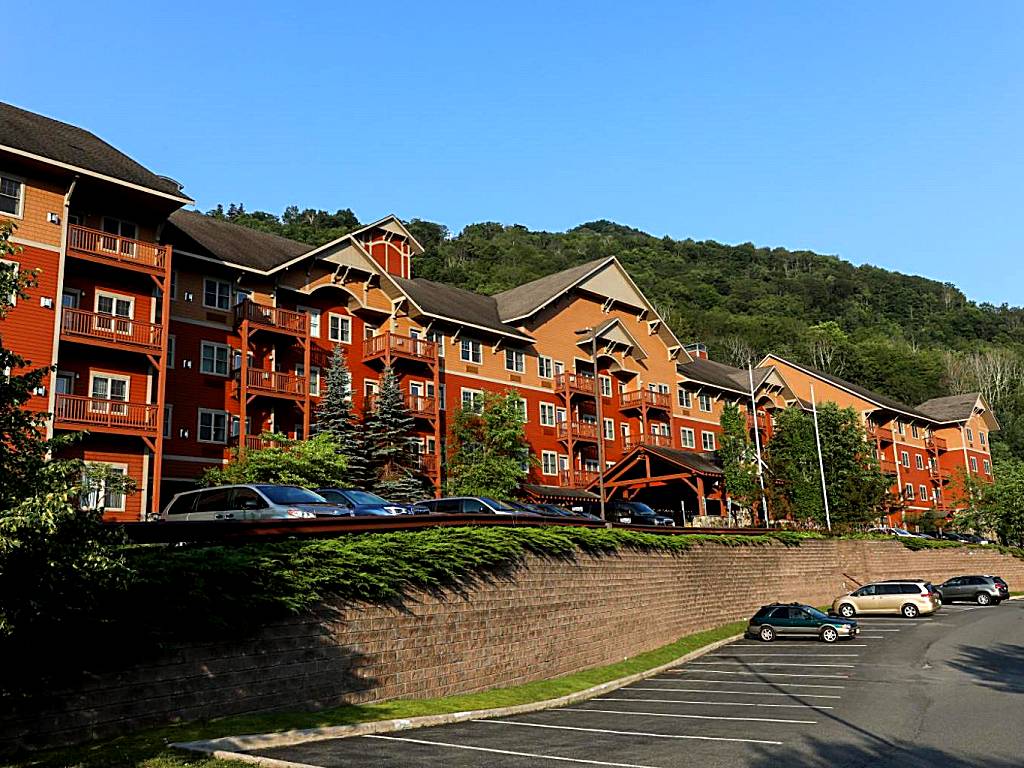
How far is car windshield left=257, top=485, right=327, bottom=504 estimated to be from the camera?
22609 millimetres

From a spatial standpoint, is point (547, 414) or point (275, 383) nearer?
point (275, 383)

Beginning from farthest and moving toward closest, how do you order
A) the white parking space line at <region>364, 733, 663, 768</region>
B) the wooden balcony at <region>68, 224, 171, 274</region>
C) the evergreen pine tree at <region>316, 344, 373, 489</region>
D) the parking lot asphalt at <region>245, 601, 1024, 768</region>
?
the evergreen pine tree at <region>316, 344, 373, 489</region> → the wooden balcony at <region>68, 224, 171, 274</region> → the parking lot asphalt at <region>245, 601, 1024, 768</region> → the white parking space line at <region>364, 733, 663, 768</region>

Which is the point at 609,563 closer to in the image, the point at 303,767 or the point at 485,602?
the point at 485,602

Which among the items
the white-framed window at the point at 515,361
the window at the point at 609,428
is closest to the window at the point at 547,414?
the white-framed window at the point at 515,361

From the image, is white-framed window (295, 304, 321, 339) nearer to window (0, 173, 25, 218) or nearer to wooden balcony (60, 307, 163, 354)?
wooden balcony (60, 307, 163, 354)

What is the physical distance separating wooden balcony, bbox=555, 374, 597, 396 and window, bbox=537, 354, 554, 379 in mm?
544

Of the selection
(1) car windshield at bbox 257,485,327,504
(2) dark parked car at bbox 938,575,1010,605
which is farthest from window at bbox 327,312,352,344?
(2) dark parked car at bbox 938,575,1010,605

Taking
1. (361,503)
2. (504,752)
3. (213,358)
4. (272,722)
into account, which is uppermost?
(213,358)

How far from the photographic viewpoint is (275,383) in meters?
38.6

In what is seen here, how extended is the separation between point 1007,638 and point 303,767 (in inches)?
1120

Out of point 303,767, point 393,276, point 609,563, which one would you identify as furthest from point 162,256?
point 303,767

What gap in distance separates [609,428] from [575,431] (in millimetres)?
4408

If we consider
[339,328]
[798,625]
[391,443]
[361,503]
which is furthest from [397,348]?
[798,625]

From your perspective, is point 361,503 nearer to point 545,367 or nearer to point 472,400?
point 472,400
